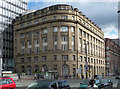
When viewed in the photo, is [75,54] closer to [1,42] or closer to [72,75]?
[72,75]

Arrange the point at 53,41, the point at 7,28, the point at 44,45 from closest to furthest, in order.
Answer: the point at 53,41 < the point at 44,45 < the point at 7,28

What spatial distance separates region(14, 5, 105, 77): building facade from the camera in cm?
6788

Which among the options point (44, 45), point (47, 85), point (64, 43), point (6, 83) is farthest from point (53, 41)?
point (47, 85)

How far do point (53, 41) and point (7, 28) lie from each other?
1153 inches

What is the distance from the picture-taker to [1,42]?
81.8 metres

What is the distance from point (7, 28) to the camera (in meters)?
87.8

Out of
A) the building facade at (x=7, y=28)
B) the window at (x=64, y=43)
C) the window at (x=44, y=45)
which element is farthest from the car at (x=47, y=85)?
the building facade at (x=7, y=28)

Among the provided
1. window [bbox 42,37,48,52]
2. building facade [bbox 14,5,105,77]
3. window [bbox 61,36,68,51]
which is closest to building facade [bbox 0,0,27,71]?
building facade [bbox 14,5,105,77]

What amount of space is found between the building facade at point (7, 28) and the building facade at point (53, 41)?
7.10 m

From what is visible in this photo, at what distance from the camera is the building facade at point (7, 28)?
8494 cm

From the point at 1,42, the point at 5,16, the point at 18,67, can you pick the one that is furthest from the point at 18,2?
the point at 18,67

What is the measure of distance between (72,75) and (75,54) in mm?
7758

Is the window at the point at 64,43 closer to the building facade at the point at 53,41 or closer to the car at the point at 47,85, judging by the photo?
the building facade at the point at 53,41

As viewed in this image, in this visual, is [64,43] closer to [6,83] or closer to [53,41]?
[53,41]
